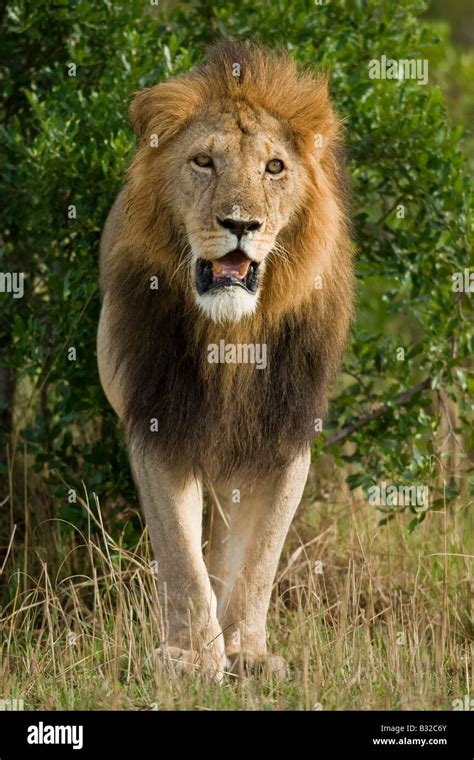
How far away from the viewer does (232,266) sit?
15.8 ft

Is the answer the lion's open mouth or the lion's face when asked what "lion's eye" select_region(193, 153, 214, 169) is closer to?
the lion's face

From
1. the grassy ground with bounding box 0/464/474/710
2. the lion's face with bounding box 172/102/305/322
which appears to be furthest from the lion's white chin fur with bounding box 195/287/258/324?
the grassy ground with bounding box 0/464/474/710

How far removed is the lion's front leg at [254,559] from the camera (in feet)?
17.4

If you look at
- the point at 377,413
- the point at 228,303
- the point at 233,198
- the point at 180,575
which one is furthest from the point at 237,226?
the point at 377,413

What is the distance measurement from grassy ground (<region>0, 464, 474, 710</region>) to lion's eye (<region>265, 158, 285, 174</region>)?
141cm

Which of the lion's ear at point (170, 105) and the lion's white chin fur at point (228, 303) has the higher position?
the lion's ear at point (170, 105)

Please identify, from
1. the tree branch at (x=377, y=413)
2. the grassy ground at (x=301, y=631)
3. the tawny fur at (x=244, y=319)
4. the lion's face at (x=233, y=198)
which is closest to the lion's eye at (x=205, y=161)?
the lion's face at (x=233, y=198)

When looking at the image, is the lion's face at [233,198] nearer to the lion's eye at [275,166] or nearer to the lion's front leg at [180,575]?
the lion's eye at [275,166]

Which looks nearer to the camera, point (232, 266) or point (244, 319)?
point (232, 266)

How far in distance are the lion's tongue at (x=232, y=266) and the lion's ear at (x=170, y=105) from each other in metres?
0.53

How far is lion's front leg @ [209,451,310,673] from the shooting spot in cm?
530

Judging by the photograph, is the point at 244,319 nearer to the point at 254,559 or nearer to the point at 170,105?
the point at 170,105

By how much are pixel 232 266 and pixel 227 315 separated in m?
0.16
